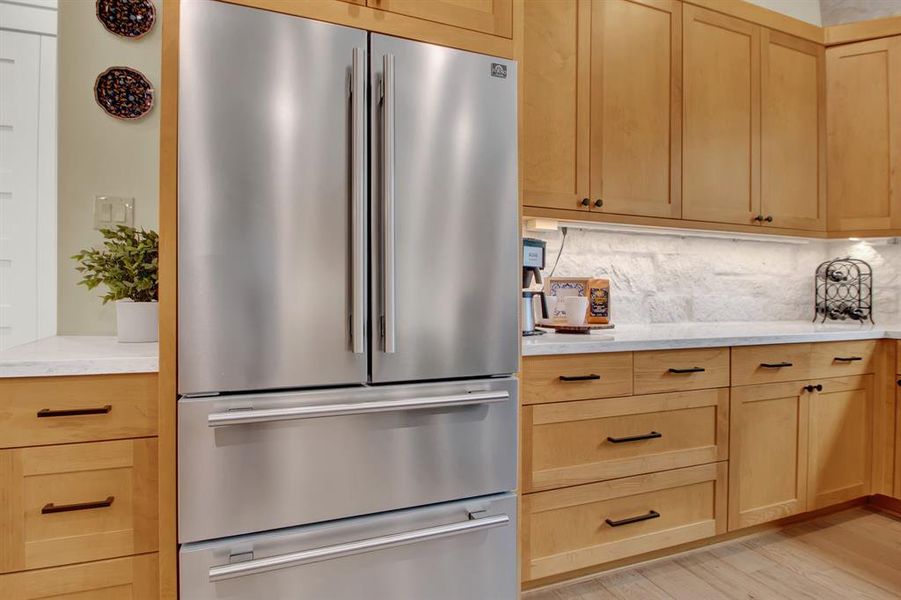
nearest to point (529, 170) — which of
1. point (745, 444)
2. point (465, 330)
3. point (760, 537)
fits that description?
point (465, 330)

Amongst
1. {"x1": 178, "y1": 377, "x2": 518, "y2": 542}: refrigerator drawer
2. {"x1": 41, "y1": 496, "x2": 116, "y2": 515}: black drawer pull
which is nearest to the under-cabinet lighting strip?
{"x1": 178, "y1": 377, "x2": 518, "y2": 542}: refrigerator drawer

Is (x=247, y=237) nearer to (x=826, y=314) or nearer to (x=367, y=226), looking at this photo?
(x=367, y=226)

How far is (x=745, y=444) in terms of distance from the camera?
214cm

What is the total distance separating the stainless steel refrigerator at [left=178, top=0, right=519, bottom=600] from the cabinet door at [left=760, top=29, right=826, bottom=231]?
1757 millimetres

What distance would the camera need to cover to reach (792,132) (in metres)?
2.69

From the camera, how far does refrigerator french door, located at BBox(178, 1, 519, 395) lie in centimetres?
126

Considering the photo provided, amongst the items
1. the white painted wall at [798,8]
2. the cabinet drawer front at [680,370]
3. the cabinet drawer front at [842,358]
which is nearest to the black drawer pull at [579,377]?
the cabinet drawer front at [680,370]

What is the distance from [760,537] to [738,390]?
74cm

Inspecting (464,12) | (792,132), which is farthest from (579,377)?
(792,132)

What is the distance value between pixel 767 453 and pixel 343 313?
6.32 feet

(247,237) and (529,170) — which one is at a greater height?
(529,170)

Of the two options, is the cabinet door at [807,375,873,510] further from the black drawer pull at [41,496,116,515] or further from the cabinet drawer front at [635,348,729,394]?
the black drawer pull at [41,496,116,515]

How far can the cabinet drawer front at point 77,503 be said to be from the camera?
1234 millimetres

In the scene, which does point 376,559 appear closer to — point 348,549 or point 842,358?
point 348,549
